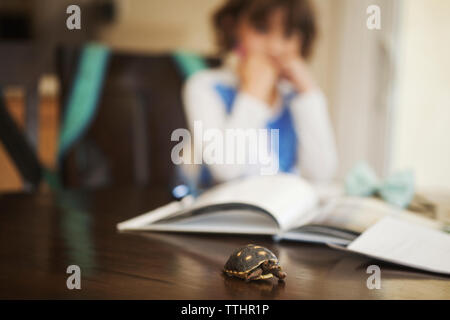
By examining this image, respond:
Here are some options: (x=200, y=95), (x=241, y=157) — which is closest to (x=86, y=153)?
(x=200, y=95)

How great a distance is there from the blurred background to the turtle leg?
29.8 inches

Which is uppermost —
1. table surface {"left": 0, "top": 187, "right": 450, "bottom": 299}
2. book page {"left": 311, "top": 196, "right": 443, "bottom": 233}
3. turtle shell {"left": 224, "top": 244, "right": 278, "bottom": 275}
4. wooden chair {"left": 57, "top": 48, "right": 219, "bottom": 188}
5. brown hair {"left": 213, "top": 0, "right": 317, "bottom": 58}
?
brown hair {"left": 213, "top": 0, "right": 317, "bottom": 58}

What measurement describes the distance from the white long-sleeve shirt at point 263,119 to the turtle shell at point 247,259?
1368 millimetres

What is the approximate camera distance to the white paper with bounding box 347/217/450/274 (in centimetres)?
48

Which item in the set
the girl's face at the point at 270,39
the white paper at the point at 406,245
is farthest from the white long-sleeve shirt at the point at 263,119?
the white paper at the point at 406,245

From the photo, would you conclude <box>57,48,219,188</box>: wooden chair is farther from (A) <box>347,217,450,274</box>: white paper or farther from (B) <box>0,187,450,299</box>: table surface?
(A) <box>347,217,450,274</box>: white paper

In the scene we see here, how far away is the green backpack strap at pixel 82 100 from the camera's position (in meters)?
1.60

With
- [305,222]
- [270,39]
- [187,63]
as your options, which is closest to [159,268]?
[305,222]

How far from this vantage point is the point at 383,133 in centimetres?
202

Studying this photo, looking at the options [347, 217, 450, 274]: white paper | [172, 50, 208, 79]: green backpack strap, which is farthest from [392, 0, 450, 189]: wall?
[347, 217, 450, 274]: white paper

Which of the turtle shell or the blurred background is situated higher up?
the blurred background

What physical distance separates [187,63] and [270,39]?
0.44 m

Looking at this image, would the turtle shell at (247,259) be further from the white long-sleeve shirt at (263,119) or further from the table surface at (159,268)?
the white long-sleeve shirt at (263,119)

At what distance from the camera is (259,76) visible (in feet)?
6.42
